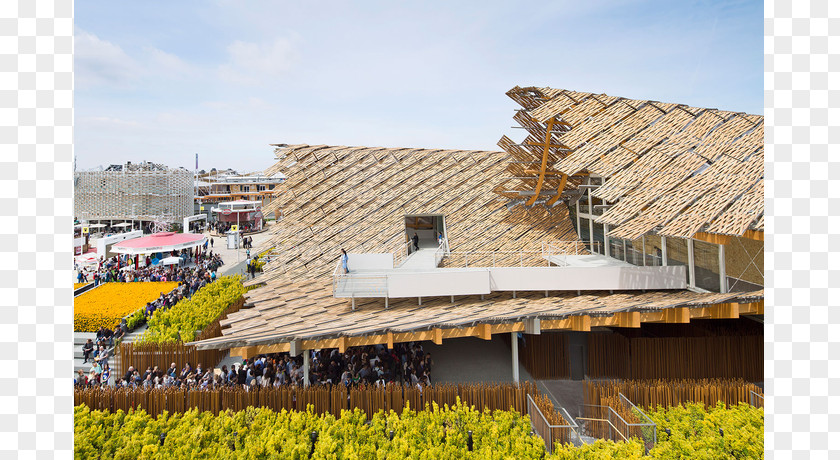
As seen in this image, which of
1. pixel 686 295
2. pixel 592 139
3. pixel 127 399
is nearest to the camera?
pixel 127 399

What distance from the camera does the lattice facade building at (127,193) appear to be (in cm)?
5072

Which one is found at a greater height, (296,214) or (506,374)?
(296,214)

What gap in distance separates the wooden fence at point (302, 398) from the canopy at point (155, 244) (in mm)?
15596

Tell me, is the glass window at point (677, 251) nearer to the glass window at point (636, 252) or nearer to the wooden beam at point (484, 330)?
the glass window at point (636, 252)

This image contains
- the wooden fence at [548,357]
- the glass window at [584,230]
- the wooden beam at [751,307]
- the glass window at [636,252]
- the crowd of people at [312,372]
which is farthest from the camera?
the glass window at [584,230]

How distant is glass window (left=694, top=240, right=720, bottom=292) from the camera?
10562mm

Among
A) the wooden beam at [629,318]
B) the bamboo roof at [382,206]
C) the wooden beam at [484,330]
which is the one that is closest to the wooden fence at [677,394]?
the wooden beam at [629,318]

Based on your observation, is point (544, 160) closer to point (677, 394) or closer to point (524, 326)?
point (524, 326)

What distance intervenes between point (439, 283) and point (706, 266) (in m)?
7.19
